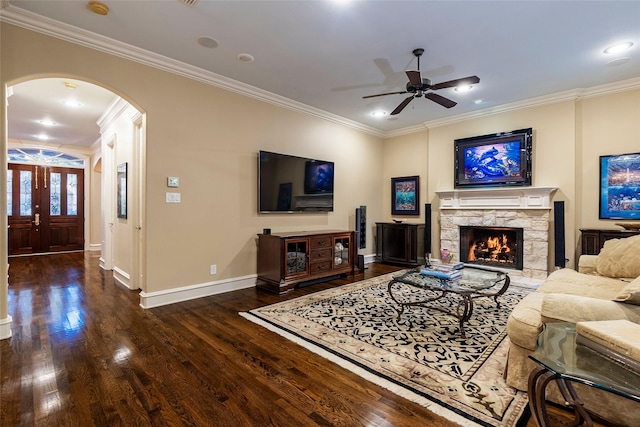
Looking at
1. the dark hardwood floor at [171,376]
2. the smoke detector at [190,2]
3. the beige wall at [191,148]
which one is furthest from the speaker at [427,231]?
the smoke detector at [190,2]

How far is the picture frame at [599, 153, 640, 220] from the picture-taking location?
4219 mm

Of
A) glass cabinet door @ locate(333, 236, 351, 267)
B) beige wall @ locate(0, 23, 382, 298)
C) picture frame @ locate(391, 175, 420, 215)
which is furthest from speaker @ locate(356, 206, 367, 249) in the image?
beige wall @ locate(0, 23, 382, 298)

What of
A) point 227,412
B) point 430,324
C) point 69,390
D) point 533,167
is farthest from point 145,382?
point 533,167

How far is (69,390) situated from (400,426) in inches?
81.7

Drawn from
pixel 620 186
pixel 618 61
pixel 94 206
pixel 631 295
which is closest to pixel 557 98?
pixel 618 61

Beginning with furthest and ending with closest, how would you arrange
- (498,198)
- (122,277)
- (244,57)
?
(498,198) < (122,277) < (244,57)

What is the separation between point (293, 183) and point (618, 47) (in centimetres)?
439

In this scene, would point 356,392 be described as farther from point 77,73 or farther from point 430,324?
point 77,73

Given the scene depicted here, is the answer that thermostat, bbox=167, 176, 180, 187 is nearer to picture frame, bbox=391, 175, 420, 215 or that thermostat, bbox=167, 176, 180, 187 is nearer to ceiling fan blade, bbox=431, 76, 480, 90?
ceiling fan blade, bbox=431, 76, 480, 90

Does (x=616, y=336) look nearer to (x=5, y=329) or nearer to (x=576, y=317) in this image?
(x=576, y=317)

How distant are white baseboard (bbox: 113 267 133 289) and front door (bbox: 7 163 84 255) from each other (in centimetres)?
465

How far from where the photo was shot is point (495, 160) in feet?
17.5

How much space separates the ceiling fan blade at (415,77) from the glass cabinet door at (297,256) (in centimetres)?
256

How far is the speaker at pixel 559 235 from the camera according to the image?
456cm
